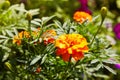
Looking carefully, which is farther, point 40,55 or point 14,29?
point 14,29

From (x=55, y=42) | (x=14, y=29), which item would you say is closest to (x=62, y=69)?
→ (x=55, y=42)

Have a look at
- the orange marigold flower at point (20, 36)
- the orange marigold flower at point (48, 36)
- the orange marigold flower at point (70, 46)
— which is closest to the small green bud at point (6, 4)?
the orange marigold flower at point (20, 36)

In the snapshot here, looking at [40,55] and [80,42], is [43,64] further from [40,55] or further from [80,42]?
[80,42]

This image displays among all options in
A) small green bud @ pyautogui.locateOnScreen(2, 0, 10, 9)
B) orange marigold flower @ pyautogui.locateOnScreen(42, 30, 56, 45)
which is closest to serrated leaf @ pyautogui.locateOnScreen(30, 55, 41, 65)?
orange marigold flower @ pyautogui.locateOnScreen(42, 30, 56, 45)

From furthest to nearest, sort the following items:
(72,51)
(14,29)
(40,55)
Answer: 1. (14,29)
2. (40,55)
3. (72,51)

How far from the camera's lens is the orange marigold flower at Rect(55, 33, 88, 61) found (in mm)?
1315

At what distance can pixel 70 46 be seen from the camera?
4.38ft

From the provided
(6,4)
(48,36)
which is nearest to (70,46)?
(48,36)

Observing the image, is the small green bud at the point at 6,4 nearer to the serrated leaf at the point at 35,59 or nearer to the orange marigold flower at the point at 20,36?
the orange marigold flower at the point at 20,36

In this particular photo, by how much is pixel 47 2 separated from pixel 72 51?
4.22ft

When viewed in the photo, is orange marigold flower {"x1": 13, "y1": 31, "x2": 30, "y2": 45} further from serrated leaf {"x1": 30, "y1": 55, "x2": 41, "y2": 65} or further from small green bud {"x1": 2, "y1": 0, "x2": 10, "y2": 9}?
small green bud {"x1": 2, "y1": 0, "x2": 10, "y2": 9}

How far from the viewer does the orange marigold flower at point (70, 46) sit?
4.32ft

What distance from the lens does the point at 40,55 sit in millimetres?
1439

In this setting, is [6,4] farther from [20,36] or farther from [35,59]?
[35,59]
